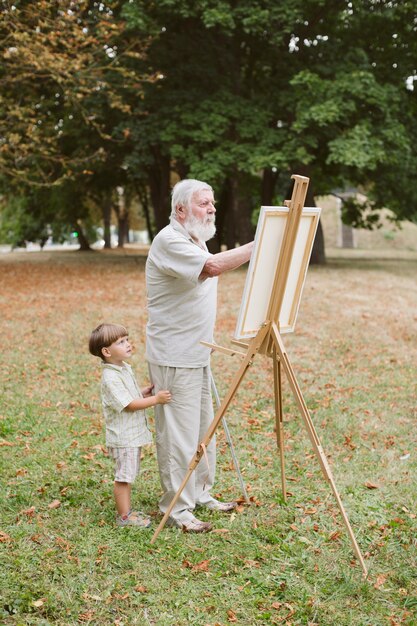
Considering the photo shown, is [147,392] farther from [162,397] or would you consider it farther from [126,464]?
[126,464]

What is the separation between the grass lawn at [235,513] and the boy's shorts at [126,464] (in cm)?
34

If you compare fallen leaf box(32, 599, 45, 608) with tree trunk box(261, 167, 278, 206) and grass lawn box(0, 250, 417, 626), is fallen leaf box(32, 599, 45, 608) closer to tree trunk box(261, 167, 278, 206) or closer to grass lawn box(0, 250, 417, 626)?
grass lawn box(0, 250, 417, 626)

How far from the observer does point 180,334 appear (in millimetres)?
4672

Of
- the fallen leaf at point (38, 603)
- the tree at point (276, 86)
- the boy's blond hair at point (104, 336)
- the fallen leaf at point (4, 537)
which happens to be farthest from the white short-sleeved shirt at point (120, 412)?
the tree at point (276, 86)

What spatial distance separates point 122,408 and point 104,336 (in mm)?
475

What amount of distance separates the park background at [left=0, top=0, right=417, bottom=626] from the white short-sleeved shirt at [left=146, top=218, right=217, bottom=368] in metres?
1.18

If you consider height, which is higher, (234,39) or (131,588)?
(234,39)

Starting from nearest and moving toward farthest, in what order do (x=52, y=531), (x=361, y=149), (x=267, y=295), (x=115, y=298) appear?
(x=267, y=295) → (x=52, y=531) → (x=115, y=298) → (x=361, y=149)

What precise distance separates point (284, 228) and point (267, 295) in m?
0.42

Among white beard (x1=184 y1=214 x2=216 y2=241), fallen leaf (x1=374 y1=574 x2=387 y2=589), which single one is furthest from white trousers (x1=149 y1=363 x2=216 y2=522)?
fallen leaf (x1=374 y1=574 x2=387 y2=589)

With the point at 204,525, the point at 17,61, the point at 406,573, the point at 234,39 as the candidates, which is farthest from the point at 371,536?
the point at 234,39

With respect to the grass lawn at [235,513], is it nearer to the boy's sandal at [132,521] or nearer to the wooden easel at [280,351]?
the boy's sandal at [132,521]

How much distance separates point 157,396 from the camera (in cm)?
459

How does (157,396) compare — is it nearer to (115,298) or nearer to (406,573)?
(406,573)
